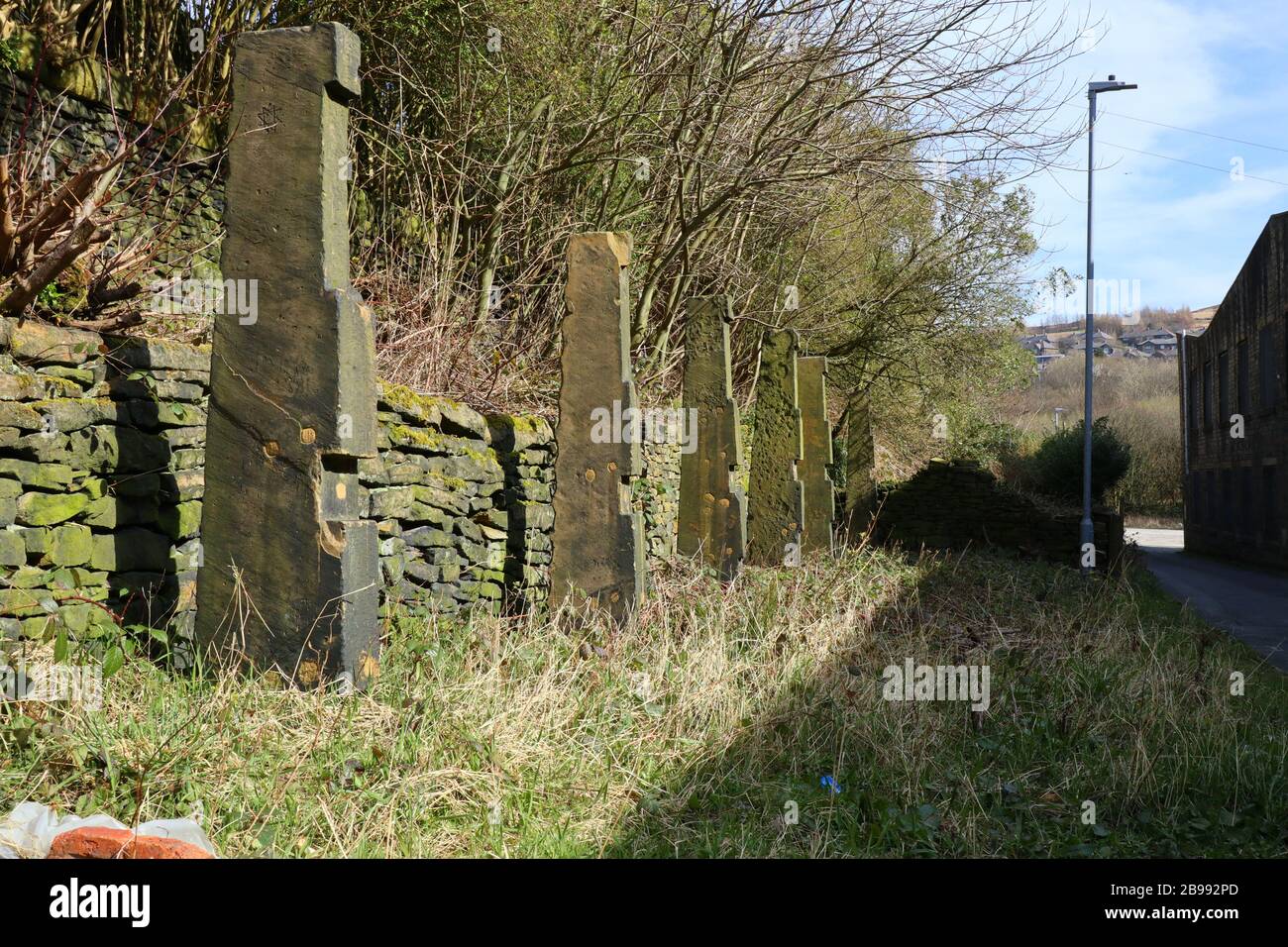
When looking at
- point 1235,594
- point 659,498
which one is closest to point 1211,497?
point 1235,594

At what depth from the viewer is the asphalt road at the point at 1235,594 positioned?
485 inches

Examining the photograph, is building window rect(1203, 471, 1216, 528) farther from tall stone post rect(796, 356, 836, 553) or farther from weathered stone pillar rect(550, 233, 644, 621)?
weathered stone pillar rect(550, 233, 644, 621)

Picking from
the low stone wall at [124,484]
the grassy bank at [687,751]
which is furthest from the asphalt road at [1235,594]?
the low stone wall at [124,484]

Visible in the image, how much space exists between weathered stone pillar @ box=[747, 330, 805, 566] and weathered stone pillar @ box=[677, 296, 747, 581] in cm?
156

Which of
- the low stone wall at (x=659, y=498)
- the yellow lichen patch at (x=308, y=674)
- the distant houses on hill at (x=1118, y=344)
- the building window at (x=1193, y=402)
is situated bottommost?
the yellow lichen patch at (x=308, y=674)

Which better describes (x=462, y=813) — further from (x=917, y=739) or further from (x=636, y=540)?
(x=636, y=540)

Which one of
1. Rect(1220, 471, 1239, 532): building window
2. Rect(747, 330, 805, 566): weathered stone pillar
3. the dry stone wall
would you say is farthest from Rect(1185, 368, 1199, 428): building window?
the dry stone wall

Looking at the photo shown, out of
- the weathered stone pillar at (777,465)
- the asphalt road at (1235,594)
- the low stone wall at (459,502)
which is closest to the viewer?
the low stone wall at (459,502)

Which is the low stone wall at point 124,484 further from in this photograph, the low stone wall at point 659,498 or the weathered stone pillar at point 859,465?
the weathered stone pillar at point 859,465

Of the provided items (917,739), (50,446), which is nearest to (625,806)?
(917,739)

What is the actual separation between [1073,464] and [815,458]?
1133 cm

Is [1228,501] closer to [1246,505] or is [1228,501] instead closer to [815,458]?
[1246,505]

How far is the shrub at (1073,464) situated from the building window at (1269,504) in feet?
9.23

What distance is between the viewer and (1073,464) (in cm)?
2278
